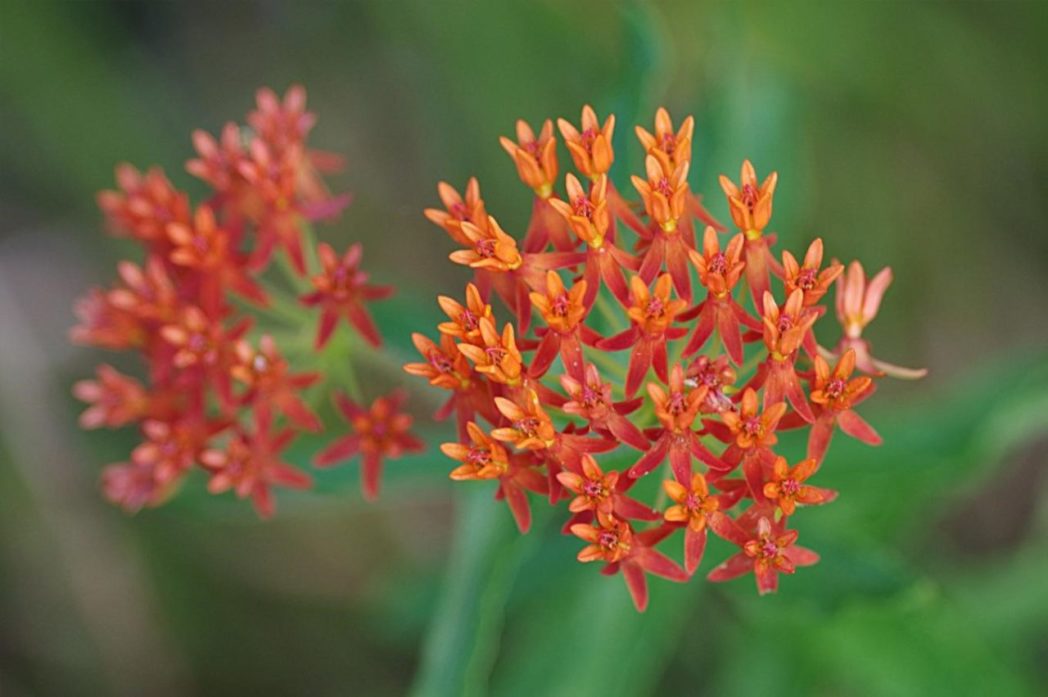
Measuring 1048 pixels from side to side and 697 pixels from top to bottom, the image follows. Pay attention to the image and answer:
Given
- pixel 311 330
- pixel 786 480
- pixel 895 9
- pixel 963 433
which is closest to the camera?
pixel 786 480

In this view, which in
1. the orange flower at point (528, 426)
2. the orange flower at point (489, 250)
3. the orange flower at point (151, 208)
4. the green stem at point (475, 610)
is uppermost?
the orange flower at point (151, 208)

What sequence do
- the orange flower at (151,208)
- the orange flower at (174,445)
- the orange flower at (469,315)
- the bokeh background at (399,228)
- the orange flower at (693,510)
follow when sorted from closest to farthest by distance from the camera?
1. the orange flower at (693,510)
2. the orange flower at (469,315)
3. the orange flower at (174,445)
4. the orange flower at (151,208)
5. the bokeh background at (399,228)

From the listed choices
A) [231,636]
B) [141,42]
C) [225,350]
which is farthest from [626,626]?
[141,42]

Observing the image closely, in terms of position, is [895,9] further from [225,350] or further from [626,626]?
[225,350]

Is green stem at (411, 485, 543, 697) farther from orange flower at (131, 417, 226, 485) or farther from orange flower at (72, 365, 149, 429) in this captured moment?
orange flower at (72, 365, 149, 429)

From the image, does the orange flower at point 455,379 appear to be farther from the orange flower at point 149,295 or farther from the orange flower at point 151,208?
the orange flower at point 151,208

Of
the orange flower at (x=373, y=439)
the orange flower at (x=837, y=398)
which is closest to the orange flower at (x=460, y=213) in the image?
the orange flower at (x=373, y=439)

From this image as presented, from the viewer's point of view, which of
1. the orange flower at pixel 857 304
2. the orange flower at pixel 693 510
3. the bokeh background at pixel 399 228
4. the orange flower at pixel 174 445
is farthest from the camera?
the bokeh background at pixel 399 228
